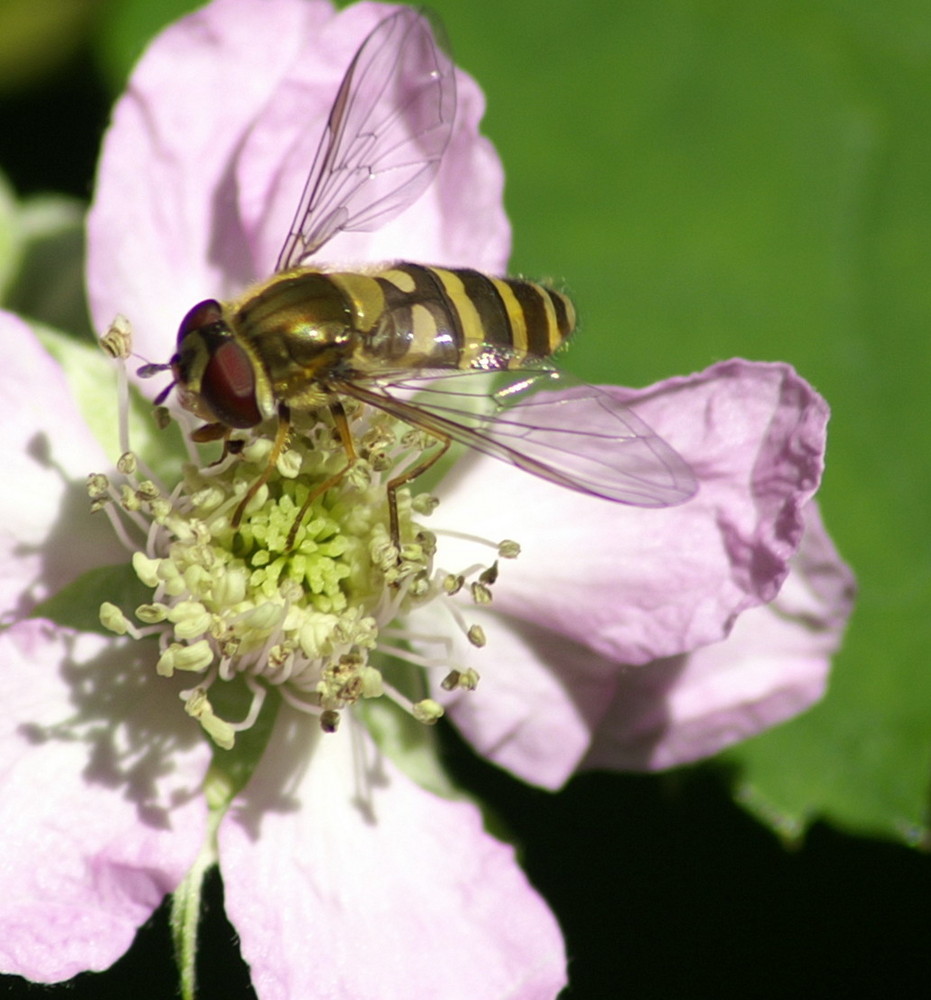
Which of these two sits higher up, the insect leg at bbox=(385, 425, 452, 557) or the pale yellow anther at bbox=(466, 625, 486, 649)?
the insect leg at bbox=(385, 425, 452, 557)

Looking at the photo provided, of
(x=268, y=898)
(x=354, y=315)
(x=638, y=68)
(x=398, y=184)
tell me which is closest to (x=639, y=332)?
(x=638, y=68)

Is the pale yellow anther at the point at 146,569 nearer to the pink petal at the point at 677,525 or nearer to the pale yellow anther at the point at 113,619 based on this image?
the pale yellow anther at the point at 113,619

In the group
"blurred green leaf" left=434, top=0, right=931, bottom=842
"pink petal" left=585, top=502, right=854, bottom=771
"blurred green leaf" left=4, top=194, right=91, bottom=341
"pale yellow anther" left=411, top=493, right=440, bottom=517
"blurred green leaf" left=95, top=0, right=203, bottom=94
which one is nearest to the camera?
"pale yellow anther" left=411, top=493, right=440, bottom=517

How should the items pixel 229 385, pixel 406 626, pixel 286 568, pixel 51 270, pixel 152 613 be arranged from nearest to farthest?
pixel 229 385, pixel 152 613, pixel 286 568, pixel 406 626, pixel 51 270

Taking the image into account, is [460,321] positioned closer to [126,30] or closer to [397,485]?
[397,485]

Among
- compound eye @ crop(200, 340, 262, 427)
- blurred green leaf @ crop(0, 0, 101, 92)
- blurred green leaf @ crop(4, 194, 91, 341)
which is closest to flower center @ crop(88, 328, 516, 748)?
compound eye @ crop(200, 340, 262, 427)

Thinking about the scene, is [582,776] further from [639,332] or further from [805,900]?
[639,332]

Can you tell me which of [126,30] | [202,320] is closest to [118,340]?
[202,320]

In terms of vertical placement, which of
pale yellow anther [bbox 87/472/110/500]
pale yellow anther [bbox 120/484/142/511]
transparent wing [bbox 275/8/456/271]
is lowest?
pale yellow anther [bbox 120/484/142/511]

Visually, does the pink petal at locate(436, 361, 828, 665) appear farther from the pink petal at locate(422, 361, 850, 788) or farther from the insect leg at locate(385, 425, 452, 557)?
the insect leg at locate(385, 425, 452, 557)
